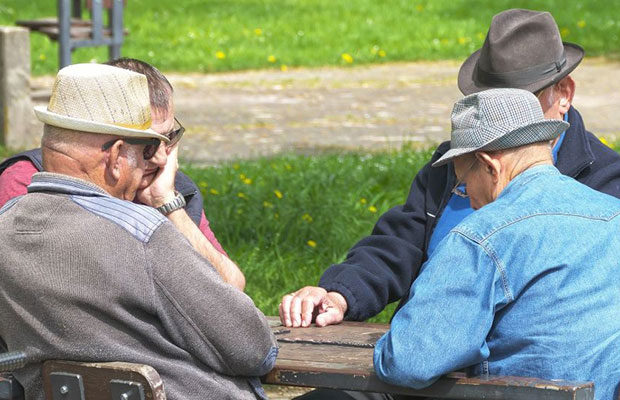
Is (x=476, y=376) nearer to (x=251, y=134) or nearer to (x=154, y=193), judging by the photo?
(x=154, y=193)

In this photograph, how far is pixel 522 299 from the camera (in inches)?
111

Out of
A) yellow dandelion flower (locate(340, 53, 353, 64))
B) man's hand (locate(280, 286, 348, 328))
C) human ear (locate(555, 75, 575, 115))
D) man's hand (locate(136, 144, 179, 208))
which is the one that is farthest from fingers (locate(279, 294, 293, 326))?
yellow dandelion flower (locate(340, 53, 353, 64))

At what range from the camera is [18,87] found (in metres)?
9.64

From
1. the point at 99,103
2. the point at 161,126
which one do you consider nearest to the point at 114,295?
the point at 99,103

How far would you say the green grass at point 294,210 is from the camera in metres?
6.11

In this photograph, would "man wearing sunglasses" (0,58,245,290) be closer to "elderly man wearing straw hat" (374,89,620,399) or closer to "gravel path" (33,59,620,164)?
"elderly man wearing straw hat" (374,89,620,399)

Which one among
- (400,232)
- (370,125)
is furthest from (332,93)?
(400,232)

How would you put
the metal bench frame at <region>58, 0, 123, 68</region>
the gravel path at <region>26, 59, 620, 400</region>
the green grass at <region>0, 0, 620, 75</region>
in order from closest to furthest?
the metal bench frame at <region>58, 0, 123, 68</region> < the gravel path at <region>26, 59, 620, 400</region> < the green grass at <region>0, 0, 620, 75</region>

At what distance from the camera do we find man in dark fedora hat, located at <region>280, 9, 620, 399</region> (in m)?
3.70

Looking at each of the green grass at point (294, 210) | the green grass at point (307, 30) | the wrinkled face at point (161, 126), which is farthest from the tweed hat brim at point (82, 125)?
the green grass at point (307, 30)

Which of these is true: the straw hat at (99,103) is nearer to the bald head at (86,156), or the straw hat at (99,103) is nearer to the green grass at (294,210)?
the bald head at (86,156)

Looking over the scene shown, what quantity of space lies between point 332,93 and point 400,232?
28.0 ft

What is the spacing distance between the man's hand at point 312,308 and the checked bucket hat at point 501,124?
29.3 inches

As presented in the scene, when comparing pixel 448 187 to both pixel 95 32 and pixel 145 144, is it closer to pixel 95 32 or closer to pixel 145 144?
pixel 145 144
